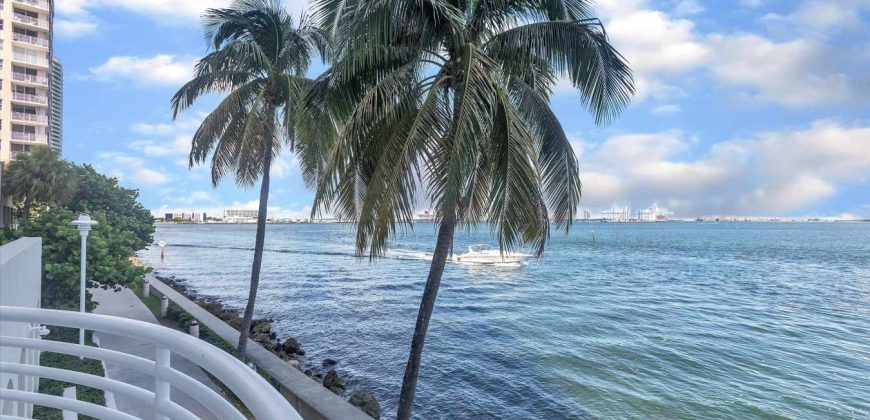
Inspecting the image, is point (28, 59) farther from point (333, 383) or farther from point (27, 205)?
point (333, 383)

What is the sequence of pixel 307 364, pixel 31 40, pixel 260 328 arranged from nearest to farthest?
pixel 307 364, pixel 260 328, pixel 31 40

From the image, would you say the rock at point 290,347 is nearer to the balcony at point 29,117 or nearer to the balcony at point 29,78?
the balcony at point 29,117

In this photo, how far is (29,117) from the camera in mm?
40500

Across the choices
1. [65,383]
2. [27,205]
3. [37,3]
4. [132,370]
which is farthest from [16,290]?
[37,3]

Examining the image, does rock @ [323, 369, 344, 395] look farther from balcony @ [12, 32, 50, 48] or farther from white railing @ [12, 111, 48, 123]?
balcony @ [12, 32, 50, 48]

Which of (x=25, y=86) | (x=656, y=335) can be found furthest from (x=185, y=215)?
(x=656, y=335)

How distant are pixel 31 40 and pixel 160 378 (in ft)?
181

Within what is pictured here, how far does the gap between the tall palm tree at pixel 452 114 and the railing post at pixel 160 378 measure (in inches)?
163

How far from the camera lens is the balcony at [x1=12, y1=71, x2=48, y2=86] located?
3938 cm

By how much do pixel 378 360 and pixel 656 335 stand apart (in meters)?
13.4

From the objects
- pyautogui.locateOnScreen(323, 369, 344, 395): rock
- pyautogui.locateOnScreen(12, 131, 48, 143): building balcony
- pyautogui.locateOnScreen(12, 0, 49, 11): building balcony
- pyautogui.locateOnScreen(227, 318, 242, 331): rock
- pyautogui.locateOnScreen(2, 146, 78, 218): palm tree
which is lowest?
pyautogui.locateOnScreen(323, 369, 344, 395): rock

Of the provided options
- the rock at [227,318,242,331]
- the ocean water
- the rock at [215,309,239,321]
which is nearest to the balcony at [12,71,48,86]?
the ocean water

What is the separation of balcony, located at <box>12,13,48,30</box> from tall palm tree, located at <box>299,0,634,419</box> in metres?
49.7

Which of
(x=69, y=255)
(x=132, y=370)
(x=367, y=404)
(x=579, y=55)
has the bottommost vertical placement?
(x=367, y=404)
